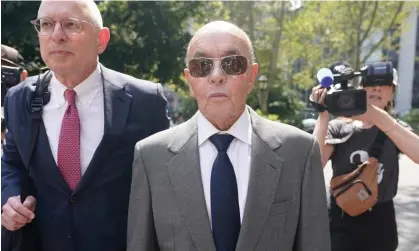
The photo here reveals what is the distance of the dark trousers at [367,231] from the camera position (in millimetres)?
2963

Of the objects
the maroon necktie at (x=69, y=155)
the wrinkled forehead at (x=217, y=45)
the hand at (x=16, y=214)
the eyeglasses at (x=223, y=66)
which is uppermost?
the wrinkled forehead at (x=217, y=45)

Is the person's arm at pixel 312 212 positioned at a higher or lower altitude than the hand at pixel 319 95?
lower

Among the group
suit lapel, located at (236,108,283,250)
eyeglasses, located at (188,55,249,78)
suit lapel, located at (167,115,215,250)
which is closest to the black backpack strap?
suit lapel, located at (167,115,215,250)

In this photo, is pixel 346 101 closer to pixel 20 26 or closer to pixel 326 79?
pixel 326 79

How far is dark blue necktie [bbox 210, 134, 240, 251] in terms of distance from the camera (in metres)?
1.70

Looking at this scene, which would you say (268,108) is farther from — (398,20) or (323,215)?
(323,215)

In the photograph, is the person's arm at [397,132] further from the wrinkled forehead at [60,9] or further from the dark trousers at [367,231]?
the wrinkled forehead at [60,9]

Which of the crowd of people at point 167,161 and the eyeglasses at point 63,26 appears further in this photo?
the eyeglasses at point 63,26

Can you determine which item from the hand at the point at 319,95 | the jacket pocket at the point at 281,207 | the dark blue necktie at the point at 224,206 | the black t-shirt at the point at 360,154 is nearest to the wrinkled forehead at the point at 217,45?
the dark blue necktie at the point at 224,206

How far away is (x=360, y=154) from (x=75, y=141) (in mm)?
1784

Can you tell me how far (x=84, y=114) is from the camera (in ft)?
7.22

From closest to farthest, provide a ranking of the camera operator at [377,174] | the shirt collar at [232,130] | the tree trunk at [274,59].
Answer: the shirt collar at [232,130], the camera operator at [377,174], the tree trunk at [274,59]

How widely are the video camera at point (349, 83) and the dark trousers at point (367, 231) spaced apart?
77 cm

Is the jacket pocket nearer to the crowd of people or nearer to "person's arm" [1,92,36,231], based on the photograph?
the crowd of people
